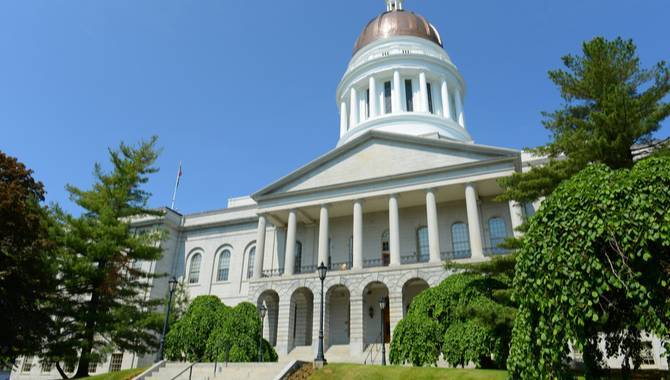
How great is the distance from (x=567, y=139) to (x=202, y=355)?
18.1m

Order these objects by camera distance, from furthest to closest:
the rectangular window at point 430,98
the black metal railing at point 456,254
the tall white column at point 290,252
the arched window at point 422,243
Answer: the rectangular window at point 430,98, the arched window at point 422,243, the tall white column at point 290,252, the black metal railing at point 456,254

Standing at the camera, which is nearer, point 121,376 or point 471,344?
point 471,344

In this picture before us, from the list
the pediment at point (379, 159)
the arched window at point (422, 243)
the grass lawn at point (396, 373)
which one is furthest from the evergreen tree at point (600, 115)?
the arched window at point (422, 243)

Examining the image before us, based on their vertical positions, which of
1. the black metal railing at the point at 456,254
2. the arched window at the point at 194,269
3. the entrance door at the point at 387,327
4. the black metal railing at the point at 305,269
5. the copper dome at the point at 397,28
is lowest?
the entrance door at the point at 387,327

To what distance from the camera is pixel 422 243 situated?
1181 inches

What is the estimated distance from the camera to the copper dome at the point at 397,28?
45656mm

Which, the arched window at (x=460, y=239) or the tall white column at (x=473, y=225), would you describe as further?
the arched window at (x=460, y=239)

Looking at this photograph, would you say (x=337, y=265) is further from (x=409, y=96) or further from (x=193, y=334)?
(x=409, y=96)

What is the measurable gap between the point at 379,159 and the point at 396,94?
13.1 meters

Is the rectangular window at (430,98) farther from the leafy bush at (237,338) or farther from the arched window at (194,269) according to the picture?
the leafy bush at (237,338)

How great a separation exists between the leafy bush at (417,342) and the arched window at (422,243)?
11.3 meters

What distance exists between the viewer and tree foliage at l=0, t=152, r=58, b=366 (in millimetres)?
18406

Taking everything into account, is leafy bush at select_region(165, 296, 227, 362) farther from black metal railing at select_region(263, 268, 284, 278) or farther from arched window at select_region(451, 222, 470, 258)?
arched window at select_region(451, 222, 470, 258)

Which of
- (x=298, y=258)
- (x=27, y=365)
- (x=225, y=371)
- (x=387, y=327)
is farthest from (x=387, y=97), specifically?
(x=27, y=365)
